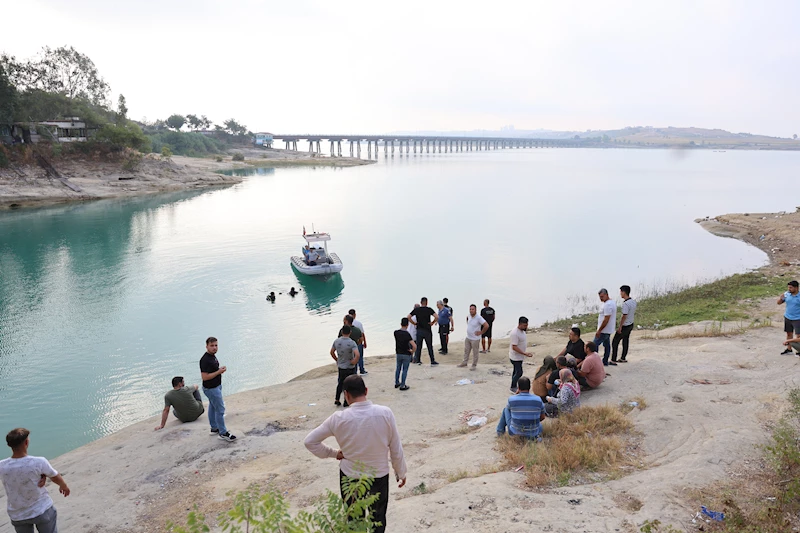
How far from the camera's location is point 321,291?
91.7 feet

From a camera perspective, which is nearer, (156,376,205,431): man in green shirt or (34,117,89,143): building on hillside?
(156,376,205,431): man in green shirt

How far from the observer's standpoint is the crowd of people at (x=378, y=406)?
4586 millimetres

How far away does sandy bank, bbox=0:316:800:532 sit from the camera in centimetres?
629

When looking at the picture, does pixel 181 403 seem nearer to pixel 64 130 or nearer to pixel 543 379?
pixel 543 379

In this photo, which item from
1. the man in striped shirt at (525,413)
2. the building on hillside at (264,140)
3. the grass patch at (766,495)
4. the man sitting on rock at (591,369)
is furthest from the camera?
the building on hillside at (264,140)

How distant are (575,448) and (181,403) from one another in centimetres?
755

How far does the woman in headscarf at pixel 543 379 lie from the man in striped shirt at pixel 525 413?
1144 mm

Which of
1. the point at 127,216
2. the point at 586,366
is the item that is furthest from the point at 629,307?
the point at 127,216

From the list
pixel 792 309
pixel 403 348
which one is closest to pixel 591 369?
pixel 403 348

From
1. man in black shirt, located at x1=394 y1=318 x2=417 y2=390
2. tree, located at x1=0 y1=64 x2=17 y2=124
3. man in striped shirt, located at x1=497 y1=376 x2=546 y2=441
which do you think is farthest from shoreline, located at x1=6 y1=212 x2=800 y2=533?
tree, located at x1=0 y1=64 x2=17 y2=124

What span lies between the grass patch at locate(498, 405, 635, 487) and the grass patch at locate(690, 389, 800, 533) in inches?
50.2

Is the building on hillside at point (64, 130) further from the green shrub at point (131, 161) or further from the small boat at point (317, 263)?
the small boat at point (317, 263)

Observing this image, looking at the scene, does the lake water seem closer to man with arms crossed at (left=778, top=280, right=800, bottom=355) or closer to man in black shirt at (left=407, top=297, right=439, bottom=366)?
man in black shirt at (left=407, top=297, right=439, bottom=366)

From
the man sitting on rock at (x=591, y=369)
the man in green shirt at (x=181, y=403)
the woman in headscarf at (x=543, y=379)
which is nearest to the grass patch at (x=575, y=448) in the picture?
the woman in headscarf at (x=543, y=379)
